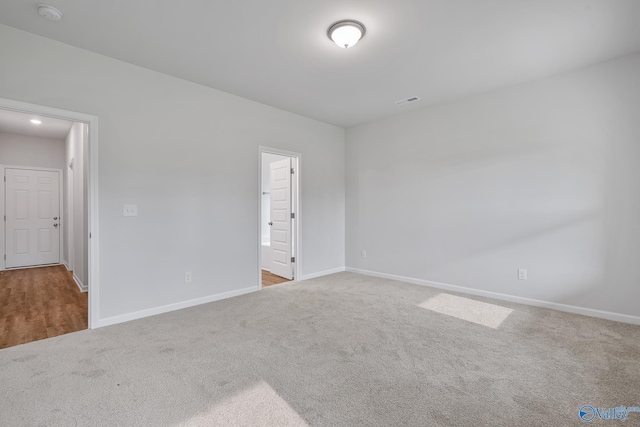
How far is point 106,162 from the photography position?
2.91 m

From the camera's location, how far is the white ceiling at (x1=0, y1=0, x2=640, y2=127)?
221cm

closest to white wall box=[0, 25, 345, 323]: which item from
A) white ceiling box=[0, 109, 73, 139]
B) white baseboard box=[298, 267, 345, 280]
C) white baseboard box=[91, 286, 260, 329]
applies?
white baseboard box=[91, 286, 260, 329]

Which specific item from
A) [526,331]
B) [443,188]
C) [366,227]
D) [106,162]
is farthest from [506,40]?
[106,162]

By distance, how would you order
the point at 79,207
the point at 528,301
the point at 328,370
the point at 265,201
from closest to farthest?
the point at 328,370, the point at 528,301, the point at 79,207, the point at 265,201

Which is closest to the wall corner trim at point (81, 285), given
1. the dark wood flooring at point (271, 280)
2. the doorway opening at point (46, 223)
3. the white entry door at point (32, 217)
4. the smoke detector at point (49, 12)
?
the doorway opening at point (46, 223)

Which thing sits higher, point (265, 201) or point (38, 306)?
point (265, 201)

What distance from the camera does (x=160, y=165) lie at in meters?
3.24

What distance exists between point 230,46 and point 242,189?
1.74 metres

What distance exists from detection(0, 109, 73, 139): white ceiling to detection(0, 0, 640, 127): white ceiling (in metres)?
3.13

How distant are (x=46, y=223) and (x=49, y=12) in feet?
18.4

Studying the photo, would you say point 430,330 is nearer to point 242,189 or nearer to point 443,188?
point 443,188

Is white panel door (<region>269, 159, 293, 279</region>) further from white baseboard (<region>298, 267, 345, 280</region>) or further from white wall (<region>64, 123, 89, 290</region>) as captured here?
white wall (<region>64, 123, 89, 290</region>)

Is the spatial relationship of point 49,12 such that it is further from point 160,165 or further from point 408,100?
point 408,100

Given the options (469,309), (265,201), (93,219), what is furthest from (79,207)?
(469,309)
